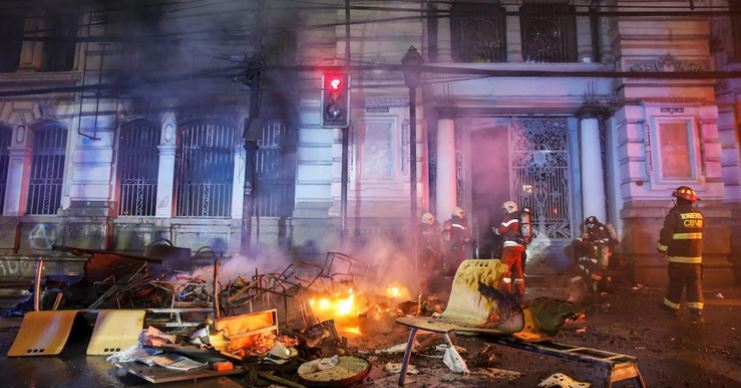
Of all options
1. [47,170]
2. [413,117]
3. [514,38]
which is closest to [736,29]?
[514,38]

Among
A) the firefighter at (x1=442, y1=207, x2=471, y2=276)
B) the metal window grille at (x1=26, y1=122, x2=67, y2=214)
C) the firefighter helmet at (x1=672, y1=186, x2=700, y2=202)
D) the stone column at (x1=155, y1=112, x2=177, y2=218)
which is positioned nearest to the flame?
the firefighter at (x1=442, y1=207, x2=471, y2=276)

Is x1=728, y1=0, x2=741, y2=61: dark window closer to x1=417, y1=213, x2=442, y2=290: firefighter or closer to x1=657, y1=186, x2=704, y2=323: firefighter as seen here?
x1=657, y1=186, x2=704, y2=323: firefighter

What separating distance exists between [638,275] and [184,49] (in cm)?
1337

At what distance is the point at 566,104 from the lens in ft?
37.8

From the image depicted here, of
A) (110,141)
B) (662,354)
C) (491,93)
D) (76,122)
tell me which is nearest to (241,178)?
(110,141)

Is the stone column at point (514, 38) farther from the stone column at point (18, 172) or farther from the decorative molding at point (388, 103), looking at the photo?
the stone column at point (18, 172)

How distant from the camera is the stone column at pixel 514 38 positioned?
11.9 m

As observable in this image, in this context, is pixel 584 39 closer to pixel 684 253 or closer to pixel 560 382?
pixel 684 253

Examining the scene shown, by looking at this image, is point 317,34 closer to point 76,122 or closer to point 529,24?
point 529,24

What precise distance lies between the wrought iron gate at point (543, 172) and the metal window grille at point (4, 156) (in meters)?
14.7

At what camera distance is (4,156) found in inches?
492

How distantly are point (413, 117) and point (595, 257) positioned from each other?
5119 mm

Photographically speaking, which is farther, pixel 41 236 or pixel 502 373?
pixel 41 236

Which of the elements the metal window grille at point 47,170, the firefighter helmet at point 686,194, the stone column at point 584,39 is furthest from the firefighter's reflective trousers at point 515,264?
the metal window grille at point 47,170
